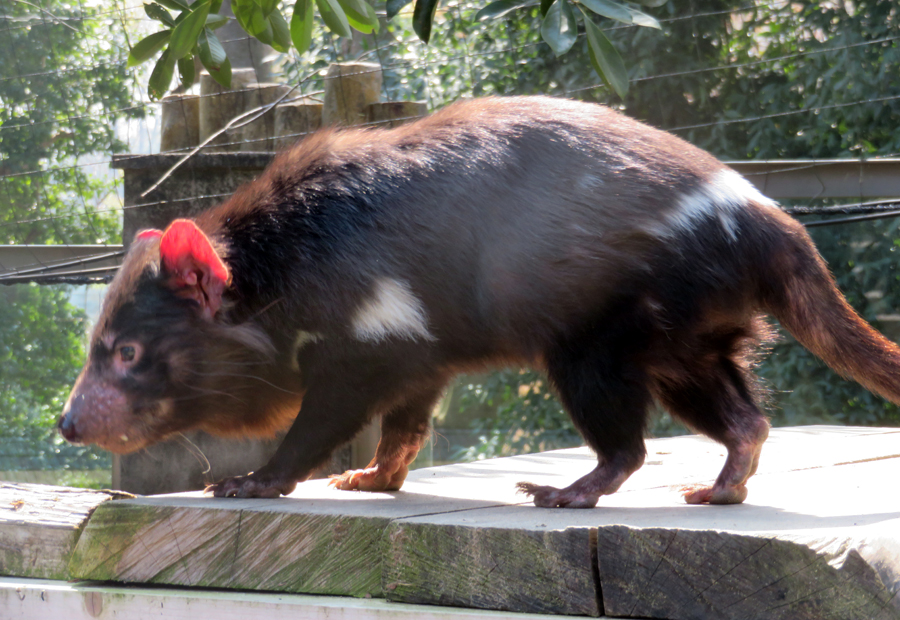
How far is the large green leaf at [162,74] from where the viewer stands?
2.53 meters

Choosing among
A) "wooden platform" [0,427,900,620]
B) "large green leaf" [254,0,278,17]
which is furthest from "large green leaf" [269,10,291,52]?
"wooden platform" [0,427,900,620]

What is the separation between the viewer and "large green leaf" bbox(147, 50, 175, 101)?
2533 mm

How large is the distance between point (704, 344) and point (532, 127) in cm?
83

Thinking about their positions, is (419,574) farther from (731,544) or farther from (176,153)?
(176,153)

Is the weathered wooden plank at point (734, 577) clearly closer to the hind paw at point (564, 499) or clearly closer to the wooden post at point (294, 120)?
the hind paw at point (564, 499)

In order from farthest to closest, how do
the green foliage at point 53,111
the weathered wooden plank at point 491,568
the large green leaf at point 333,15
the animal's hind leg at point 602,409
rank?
the green foliage at point 53,111, the animal's hind leg at point 602,409, the large green leaf at point 333,15, the weathered wooden plank at point 491,568

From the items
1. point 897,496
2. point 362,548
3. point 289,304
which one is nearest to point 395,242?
point 289,304

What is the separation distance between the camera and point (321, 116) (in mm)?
5152

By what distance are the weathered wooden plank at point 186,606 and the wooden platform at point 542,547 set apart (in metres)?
0.03

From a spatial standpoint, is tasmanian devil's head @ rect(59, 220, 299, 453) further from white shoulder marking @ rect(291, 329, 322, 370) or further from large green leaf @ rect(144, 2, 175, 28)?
large green leaf @ rect(144, 2, 175, 28)

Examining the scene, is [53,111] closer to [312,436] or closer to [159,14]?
[159,14]

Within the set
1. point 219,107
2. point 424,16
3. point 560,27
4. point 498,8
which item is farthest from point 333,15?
point 219,107

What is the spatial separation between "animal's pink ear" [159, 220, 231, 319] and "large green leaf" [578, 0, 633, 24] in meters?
1.25

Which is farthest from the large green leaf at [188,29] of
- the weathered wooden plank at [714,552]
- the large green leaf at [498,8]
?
the weathered wooden plank at [714,552]
